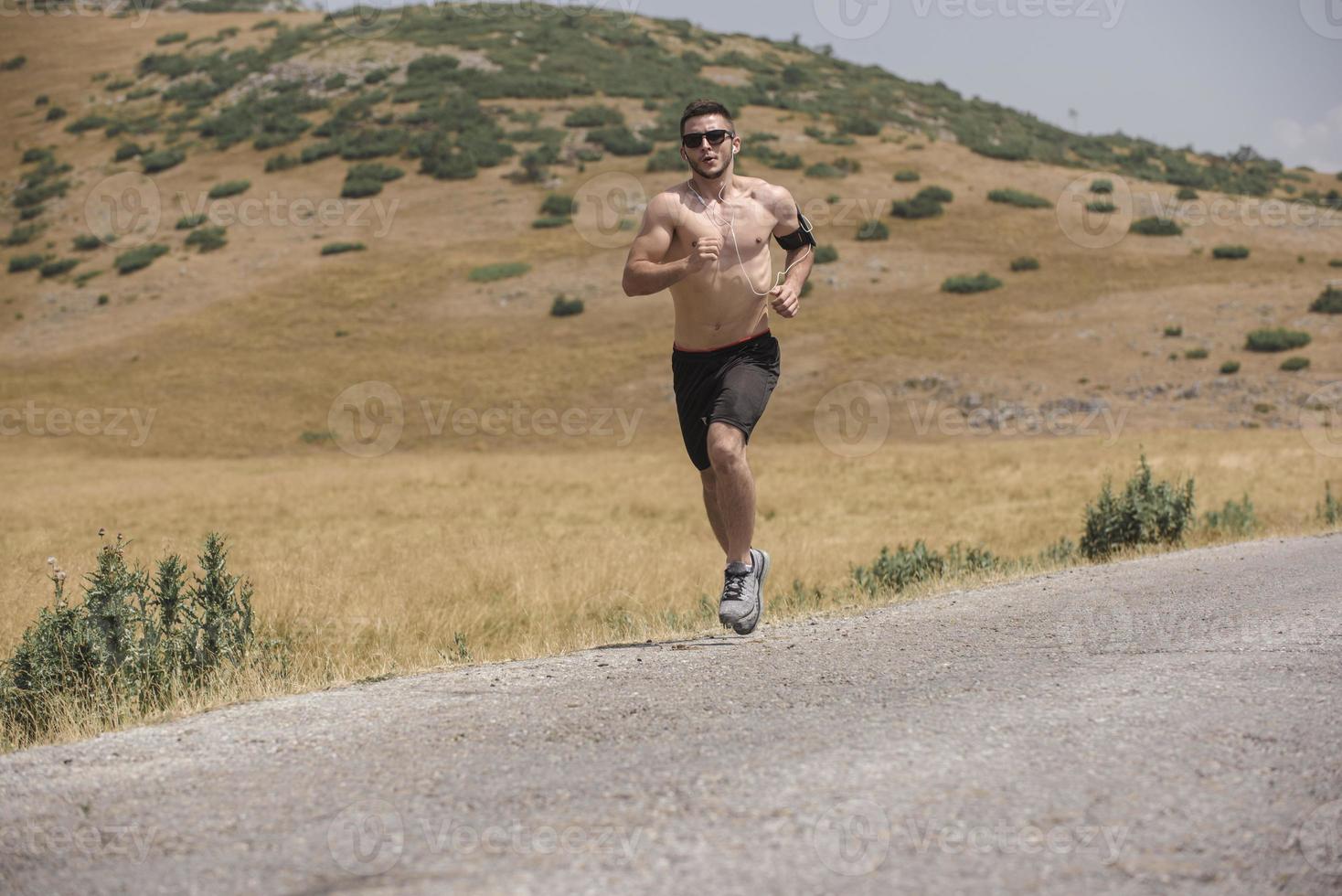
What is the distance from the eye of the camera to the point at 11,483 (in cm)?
2647

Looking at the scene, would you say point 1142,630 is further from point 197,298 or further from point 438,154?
point 438,154

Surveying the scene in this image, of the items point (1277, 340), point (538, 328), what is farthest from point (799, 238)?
point (538, 328)

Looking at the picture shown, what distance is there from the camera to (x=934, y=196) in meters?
58.1

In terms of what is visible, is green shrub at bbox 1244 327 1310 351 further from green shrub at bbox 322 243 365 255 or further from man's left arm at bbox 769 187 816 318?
green shrub at bbox 322 243 365 255

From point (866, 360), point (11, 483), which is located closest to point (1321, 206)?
point (866, 360)

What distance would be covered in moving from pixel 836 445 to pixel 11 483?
19.7 metres

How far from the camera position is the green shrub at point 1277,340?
37.4 m

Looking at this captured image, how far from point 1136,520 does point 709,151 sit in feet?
23.0

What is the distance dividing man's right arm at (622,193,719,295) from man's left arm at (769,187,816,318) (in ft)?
1.45

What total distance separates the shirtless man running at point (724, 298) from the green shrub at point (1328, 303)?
129 feet

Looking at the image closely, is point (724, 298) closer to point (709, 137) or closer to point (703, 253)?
point (703, 253)

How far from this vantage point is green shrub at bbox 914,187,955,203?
57.7m

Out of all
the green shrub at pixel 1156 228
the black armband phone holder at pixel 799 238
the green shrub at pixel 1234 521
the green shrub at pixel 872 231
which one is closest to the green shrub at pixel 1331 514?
the green shrub at pixel 1234 521

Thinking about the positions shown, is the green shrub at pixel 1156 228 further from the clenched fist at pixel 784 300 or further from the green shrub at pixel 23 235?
the clenched fist at pixel 784 300
